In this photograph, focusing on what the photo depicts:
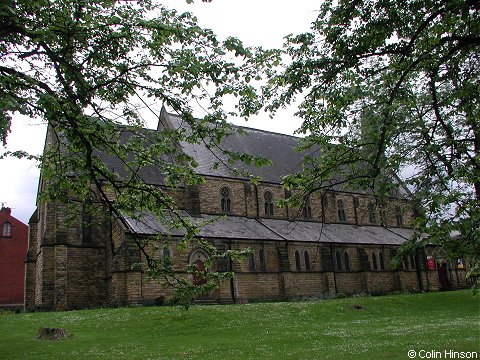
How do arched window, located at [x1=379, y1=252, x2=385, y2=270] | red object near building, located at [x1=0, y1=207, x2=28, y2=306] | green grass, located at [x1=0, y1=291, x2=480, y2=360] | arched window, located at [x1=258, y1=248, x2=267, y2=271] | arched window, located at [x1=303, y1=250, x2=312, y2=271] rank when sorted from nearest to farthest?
green grass, located at [x1=0, y1=291, x2=480, y2=360]
arched window, located at [x1=258, y1=248, x2=267, y2=271]
arched window, located at [x1=303, y1=250, x2=312, y2=271]
arched window, located at [x1=379, y1=252, x2=385, y2=270]
red object near building, located at [x1=0, y1=207, x2=28, y2=306]

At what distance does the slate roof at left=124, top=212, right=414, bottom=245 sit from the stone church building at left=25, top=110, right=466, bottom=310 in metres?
0.10

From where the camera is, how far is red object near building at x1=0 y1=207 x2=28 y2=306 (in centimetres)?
4535

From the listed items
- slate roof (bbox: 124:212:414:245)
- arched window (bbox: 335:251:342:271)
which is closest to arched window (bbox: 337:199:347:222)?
slate roof (bbox: 124:212:414:245)

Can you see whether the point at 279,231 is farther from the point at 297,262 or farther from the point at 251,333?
the point at 251,333

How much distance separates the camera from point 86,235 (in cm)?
3031

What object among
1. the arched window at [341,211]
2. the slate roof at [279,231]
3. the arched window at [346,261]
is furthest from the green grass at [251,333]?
the arched window at [341,211]

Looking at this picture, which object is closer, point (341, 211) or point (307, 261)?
point (307, 261)

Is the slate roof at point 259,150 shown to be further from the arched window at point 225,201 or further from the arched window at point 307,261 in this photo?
the arched window at point 307,261

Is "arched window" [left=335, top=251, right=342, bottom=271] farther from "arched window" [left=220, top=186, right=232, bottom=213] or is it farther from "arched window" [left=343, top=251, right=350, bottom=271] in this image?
"arched window" [left=220, top=186, right=232, bottom=213]

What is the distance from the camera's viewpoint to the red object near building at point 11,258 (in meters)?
45.3

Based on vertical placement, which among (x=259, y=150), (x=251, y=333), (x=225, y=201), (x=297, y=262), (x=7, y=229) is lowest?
(x=251, y=333)

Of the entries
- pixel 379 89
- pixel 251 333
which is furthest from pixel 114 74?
pixel 251 333

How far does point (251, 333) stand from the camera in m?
16.7

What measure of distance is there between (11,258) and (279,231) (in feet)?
97.2
